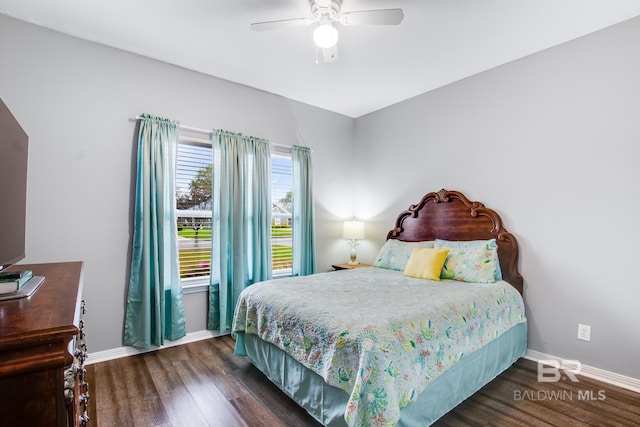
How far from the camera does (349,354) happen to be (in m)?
1.63

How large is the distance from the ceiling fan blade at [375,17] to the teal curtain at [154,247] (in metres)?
1.90

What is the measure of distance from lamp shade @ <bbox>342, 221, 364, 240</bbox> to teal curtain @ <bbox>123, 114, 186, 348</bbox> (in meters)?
2.13

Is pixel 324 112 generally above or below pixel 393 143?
above

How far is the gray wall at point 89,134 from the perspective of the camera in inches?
96.3

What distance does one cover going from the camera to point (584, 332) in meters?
2.56

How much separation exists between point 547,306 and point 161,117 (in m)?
3.89

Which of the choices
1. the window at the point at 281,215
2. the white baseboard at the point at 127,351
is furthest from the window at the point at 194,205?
the window at the point at 281,215

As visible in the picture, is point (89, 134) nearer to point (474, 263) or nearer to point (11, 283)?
point (11, 283)

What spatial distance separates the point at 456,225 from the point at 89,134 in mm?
3549

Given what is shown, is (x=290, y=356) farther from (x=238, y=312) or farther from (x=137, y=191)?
(x=137, y=191)

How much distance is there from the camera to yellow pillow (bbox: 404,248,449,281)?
117 inches

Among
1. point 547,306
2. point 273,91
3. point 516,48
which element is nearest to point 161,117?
point 273,91

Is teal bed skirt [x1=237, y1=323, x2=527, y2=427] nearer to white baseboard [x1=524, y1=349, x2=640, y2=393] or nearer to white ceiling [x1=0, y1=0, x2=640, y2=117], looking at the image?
white baseboard [x1=524, y1=349, x2=640, y2=393]

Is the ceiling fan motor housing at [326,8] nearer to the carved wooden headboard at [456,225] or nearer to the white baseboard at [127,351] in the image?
the carved wooden headboard at [456,225]
